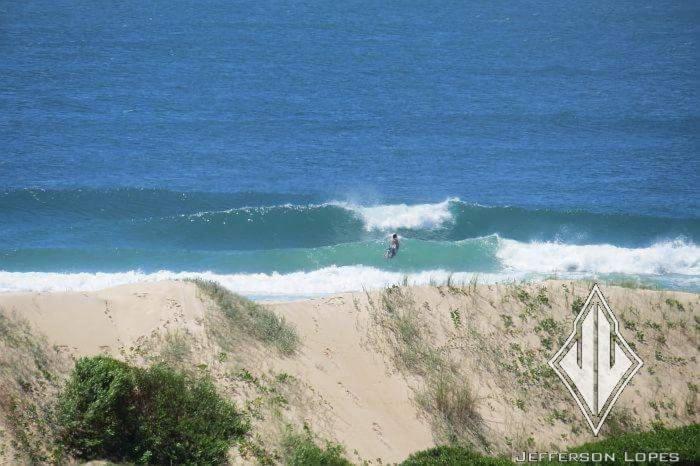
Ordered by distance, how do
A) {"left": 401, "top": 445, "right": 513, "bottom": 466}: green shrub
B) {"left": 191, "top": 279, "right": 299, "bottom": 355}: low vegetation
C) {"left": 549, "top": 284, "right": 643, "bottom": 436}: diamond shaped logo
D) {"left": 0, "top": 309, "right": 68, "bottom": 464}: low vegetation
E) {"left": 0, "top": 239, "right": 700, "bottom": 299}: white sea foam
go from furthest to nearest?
1. {"left": 0, "top": 239, "right": 700, "bottom": 299}: white sea foam
2. {"left": 549, "top": 284, "right": 643, "bottom": 436}: diamond shaped logo
3. {"left": 191, "top": 279, "right": 299, "bottom": 355}: low vegetation
4. {"left": 401, "top": 445, "right": 513, "bottom": 466}: green shrub
5. {"left": 0, "top": 309, "right": 68, "bottom": 464}: low vegetation

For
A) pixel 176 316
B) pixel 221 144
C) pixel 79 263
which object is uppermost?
pixel 221 144

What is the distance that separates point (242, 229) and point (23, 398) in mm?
22935

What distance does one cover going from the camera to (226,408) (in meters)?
17.9

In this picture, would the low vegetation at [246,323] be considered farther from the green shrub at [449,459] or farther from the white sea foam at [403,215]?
the white sea foam at [403,215]

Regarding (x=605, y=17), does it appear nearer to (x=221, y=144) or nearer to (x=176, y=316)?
(x=221, y=144)

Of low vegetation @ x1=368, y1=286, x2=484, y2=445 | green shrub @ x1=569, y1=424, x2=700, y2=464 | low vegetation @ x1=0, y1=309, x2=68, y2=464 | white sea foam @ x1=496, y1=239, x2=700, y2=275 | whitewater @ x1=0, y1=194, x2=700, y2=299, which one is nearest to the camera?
low vegetation @ x1=0, y1=309, x2=68, y2=464

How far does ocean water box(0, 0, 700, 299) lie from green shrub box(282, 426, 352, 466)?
1505cm

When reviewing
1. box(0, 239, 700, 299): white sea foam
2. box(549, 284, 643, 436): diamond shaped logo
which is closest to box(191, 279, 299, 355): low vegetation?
box(549, 284, 643, 436): diamond shaped logo

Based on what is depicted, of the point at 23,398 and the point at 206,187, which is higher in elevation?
the point at 206,187

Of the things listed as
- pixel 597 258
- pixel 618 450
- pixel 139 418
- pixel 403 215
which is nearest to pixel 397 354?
pixel 618 450

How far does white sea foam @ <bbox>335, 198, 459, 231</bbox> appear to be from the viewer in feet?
130

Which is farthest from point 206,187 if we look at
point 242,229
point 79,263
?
point 79,263

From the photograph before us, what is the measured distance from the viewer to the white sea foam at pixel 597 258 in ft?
119

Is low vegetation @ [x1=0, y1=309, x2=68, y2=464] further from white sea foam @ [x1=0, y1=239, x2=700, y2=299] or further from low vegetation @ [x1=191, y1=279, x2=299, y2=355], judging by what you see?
white sea foam @ [x1=0, y1=239, x2=700, y2=299]
